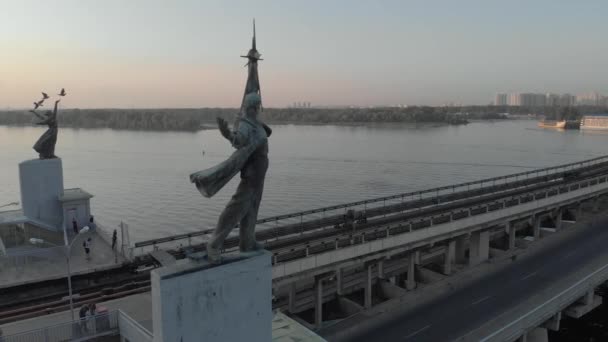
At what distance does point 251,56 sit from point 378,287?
14.1 metres

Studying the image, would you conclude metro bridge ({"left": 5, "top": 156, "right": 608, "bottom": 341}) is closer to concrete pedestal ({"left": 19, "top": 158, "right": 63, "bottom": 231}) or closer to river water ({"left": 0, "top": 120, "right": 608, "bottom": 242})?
concrete pedestal ({"left": 19, "top": 158, "right": 63, "bottom": 231})

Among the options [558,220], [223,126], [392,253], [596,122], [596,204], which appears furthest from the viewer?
[596,122]

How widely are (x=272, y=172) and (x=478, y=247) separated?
3003cm

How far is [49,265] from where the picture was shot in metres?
13.3

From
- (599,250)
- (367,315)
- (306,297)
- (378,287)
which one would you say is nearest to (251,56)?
(367,315)

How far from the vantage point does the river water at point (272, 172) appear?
33.0 m

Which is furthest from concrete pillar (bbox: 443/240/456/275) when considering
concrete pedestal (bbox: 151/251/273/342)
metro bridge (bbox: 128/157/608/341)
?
concrete pedestal (bbox: 151/251/273/342)

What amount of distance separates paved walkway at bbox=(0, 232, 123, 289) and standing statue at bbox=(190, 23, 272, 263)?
785 cm

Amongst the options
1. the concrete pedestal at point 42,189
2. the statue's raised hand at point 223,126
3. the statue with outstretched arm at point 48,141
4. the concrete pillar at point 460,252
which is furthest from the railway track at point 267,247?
the statue with outstretched arm at point 48,141

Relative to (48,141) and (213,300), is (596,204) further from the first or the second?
(213,300)

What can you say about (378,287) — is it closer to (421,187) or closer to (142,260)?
(142,260)

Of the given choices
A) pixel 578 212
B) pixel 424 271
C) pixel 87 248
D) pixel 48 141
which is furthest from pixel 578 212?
pixel 48 141

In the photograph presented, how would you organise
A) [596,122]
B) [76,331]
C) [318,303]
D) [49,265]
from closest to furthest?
[76,331]
[49,265]
[318,303]
[596,122]

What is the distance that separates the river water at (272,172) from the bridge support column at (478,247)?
541 inches
